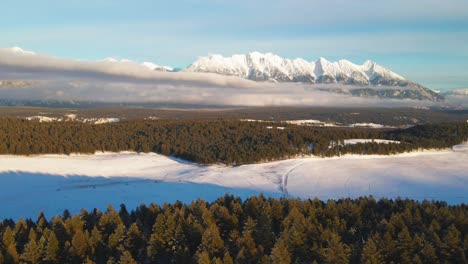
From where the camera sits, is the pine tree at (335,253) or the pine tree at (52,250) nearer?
the pine tree at (335,253)

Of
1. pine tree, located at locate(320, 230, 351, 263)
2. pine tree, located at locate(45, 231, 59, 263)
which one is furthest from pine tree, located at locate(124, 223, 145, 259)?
pine tree, located at locate(320, 230, 351, 263)

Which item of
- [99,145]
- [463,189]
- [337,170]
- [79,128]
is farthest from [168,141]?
[463,189]

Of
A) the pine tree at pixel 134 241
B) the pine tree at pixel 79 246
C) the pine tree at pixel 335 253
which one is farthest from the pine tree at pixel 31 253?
the pine tree at pixel 335 253

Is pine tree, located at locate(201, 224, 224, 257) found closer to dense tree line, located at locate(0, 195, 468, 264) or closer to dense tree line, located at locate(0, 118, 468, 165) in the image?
dense tree line, located at locate(0, 195, 468, 264)

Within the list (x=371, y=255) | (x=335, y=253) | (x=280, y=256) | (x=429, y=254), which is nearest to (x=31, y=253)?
(x=280, y=256)

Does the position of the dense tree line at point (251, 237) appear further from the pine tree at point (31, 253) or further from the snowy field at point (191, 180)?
the snowy field at point (191, 180)

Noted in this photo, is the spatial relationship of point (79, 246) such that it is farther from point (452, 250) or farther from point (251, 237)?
point (452, 250)
